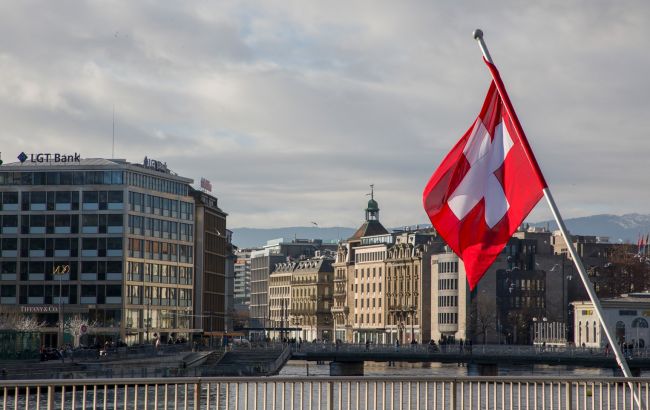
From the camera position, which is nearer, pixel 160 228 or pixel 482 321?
pixel 160 228

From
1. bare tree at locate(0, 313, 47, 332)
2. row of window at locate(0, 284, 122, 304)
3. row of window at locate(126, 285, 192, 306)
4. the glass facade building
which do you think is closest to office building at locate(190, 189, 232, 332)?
row of window at locate(126, 285, 192, 306)

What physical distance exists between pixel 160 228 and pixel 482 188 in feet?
432

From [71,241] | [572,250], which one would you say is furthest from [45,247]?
[572,250]

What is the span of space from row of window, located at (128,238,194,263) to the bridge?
730 inches

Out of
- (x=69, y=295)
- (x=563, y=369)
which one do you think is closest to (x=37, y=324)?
(x=69, y=295)

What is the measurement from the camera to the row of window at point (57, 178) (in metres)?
142

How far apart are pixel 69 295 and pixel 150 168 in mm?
17655

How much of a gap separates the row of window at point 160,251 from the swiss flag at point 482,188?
124m

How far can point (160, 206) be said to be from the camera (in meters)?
152

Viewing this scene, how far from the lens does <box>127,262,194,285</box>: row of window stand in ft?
Result: 479

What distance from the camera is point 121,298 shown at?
143625 millimetres

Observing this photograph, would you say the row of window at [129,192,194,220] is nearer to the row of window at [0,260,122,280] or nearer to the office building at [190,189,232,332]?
the row of window at [0,260,122,280]

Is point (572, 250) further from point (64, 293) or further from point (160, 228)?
point (160, 228)

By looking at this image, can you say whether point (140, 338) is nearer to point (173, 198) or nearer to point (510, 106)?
point (173, 198)
